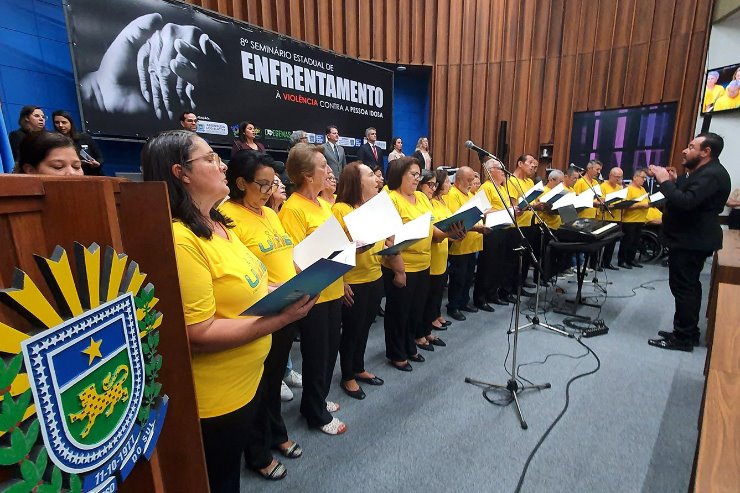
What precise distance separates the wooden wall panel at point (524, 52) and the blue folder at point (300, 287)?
19.0 ft

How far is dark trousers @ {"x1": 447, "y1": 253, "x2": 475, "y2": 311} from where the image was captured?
11.3 feet

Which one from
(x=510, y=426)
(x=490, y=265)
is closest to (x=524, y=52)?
(x=490, y=265)

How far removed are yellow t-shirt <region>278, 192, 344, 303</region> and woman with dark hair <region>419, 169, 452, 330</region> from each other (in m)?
1.15

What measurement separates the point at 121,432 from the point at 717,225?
11.9 feet

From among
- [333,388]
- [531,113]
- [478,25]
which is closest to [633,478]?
[333,388]

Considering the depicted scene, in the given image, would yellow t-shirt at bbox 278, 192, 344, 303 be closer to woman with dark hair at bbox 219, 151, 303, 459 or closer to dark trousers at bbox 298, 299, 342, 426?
dark trousers at bbox 298, 299, 342, 426

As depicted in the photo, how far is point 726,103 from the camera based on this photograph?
5824 mm

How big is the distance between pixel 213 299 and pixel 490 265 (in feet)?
10.6

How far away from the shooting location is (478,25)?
24.3ft

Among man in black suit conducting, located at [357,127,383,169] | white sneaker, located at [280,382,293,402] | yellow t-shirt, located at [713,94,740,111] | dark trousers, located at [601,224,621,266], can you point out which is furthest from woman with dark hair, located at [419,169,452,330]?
yellow t-shirt, located at [713,94,740,111]

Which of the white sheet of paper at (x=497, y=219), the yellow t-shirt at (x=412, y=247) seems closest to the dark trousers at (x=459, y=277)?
the white sheet of paper at (x=497, y=219)

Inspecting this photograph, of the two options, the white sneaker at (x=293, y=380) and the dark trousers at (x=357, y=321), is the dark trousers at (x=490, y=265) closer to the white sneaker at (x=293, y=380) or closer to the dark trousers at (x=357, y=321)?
the dark trousers at (x=357, y=321)

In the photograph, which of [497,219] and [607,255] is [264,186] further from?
[607,255]

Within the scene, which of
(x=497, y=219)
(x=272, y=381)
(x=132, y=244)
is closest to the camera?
(x=132, y=244)
